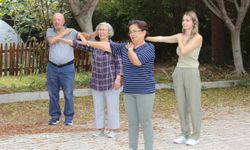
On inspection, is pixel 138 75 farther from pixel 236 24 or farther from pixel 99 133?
pixel 236 24

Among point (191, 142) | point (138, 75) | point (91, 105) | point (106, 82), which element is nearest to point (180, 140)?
point (191, 142)

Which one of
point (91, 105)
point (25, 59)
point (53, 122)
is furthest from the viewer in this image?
point (25, 59)

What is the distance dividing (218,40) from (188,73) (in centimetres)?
1243

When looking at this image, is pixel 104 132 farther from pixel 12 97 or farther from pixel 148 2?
pixel 148 2

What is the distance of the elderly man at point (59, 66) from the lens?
8.41 m

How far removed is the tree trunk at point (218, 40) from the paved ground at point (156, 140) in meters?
10.2

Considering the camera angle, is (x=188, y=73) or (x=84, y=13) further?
(x=84, y=13)

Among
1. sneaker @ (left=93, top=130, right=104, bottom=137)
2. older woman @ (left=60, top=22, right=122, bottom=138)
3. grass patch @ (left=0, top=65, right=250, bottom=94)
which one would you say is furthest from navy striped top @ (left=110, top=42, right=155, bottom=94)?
grass patch @ (left=0, top=65, right=250, bottom=94)

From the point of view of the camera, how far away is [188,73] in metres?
7.25

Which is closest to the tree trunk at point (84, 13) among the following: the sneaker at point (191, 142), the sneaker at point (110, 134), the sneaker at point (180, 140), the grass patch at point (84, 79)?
the grass patch at point (84, 79)

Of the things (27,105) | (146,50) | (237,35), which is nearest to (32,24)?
(237,35)

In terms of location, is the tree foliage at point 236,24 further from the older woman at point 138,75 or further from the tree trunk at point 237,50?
the older woman at point 138,75

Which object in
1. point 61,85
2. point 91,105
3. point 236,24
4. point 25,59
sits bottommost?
point 91,105

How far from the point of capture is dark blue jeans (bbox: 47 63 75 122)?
862 centimetres
